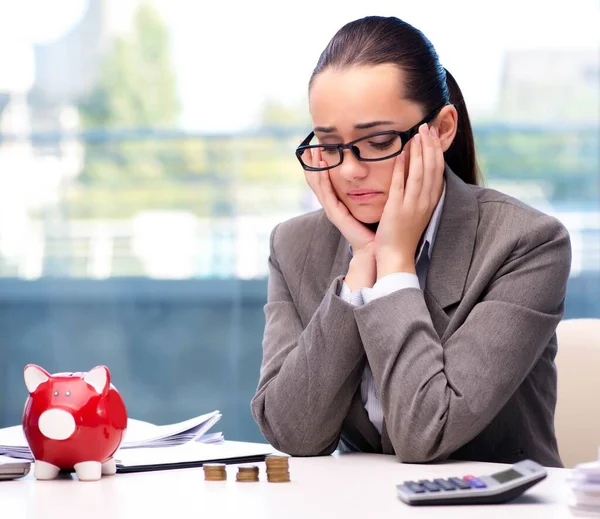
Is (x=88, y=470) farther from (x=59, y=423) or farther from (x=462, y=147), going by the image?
(x=462, y=147)

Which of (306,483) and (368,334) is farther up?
(368,334)

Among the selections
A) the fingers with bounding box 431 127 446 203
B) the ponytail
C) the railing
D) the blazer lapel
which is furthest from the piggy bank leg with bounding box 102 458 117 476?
the railing

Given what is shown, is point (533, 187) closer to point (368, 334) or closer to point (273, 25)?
point (273, 25)

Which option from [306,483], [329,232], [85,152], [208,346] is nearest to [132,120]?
[85,152]

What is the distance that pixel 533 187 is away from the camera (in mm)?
3391

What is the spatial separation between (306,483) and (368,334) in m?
0.29

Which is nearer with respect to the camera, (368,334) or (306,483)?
(306,483)

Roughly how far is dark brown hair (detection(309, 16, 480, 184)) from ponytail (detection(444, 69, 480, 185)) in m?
0.04

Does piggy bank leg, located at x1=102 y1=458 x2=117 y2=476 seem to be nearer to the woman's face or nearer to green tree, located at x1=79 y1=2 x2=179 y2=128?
the woman's face

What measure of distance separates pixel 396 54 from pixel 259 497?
0.75 metres

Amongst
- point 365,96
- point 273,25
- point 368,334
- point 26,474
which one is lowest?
point 26,474

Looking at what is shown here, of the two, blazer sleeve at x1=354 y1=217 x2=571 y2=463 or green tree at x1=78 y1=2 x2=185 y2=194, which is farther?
green tree at x1=78 y1=2 x2=185 y2=194

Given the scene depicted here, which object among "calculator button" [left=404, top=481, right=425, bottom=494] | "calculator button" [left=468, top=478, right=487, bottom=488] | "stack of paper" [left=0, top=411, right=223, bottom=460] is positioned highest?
"calculator button" [left=468, top=478, right=487, bottom=488]

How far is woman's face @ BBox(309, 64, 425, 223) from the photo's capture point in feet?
4.78
